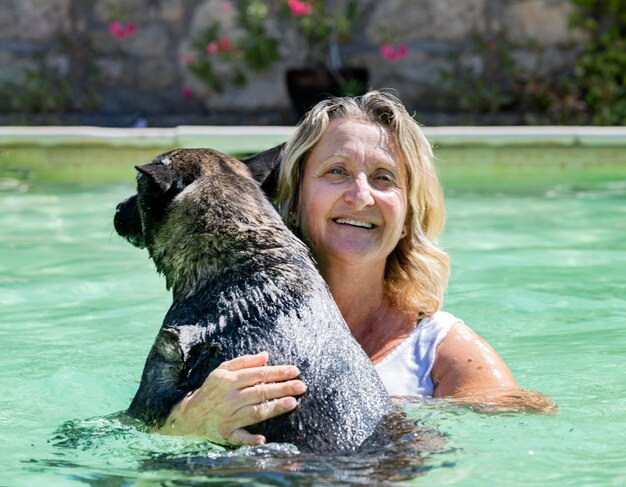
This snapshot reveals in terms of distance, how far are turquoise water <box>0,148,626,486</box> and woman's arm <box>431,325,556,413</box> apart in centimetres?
6

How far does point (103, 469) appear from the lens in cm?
366

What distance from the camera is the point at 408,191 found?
173 inches

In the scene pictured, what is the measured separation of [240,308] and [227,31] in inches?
416

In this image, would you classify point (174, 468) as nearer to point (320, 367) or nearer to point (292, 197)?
point (320, 367)

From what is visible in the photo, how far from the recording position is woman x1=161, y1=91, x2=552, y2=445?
4.24m

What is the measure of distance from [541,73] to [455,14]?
1268 millimetres

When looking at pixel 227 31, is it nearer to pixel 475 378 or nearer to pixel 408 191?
pixel 408 191

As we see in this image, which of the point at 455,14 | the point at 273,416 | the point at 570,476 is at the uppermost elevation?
the point at 455,14

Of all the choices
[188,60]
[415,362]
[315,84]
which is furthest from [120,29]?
[415,362]

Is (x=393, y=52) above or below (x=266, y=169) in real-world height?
above

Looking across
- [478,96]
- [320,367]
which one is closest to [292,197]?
[320,367]

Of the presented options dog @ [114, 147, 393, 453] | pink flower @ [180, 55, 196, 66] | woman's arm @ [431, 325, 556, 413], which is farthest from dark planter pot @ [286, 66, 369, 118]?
dog @ [114, 147, 393, 453]

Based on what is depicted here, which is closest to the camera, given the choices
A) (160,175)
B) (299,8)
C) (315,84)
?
(160,175)

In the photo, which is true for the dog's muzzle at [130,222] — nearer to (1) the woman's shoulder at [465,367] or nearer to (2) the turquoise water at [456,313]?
Result: (2) the turquoise water at [456,313]
